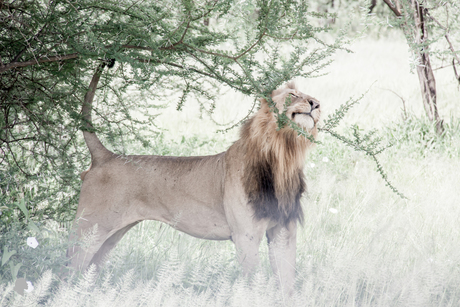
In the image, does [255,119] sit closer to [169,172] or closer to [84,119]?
[169,172]

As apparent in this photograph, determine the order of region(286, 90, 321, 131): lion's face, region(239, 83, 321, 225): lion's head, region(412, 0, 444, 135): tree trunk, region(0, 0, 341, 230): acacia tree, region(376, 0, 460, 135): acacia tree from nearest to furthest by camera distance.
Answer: region(0, 0, 341, 230): acacia tree → region(286, 90, 321, 131): lion's face → region(239, 83, 321, 225): lion's head → region(376, 0, 460, 135): acacia tree → region(412, 0, 444, 135): tree trunk

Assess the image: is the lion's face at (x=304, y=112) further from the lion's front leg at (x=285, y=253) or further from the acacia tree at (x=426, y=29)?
the acacia tree at (x=426, y=29)

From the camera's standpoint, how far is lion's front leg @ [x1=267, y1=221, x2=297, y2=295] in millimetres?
→ 3385

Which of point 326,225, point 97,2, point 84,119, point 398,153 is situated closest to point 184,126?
point 398,153

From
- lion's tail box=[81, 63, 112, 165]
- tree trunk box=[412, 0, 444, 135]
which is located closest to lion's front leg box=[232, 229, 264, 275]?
lion's tail box=[81, 63, 112, 165]

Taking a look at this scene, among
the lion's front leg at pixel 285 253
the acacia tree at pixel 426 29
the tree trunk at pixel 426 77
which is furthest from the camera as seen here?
the tree trunk at pixel 426 77

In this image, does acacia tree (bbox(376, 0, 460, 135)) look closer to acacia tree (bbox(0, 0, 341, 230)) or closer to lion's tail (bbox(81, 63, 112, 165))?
acacia tree (bbox(0, 0, 341, 230))

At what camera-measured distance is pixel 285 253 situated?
3395mm

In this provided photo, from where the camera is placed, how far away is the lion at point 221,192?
3230mm

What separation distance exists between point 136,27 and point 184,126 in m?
5.72

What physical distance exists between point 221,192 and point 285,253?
600mm

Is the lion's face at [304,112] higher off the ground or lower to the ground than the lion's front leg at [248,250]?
higher

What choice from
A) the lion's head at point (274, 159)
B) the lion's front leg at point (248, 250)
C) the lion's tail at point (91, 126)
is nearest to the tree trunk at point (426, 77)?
the lion's head at point (274, 159)

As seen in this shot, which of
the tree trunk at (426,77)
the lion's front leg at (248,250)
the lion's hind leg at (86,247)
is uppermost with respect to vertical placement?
the tree trunk at (426,77)
